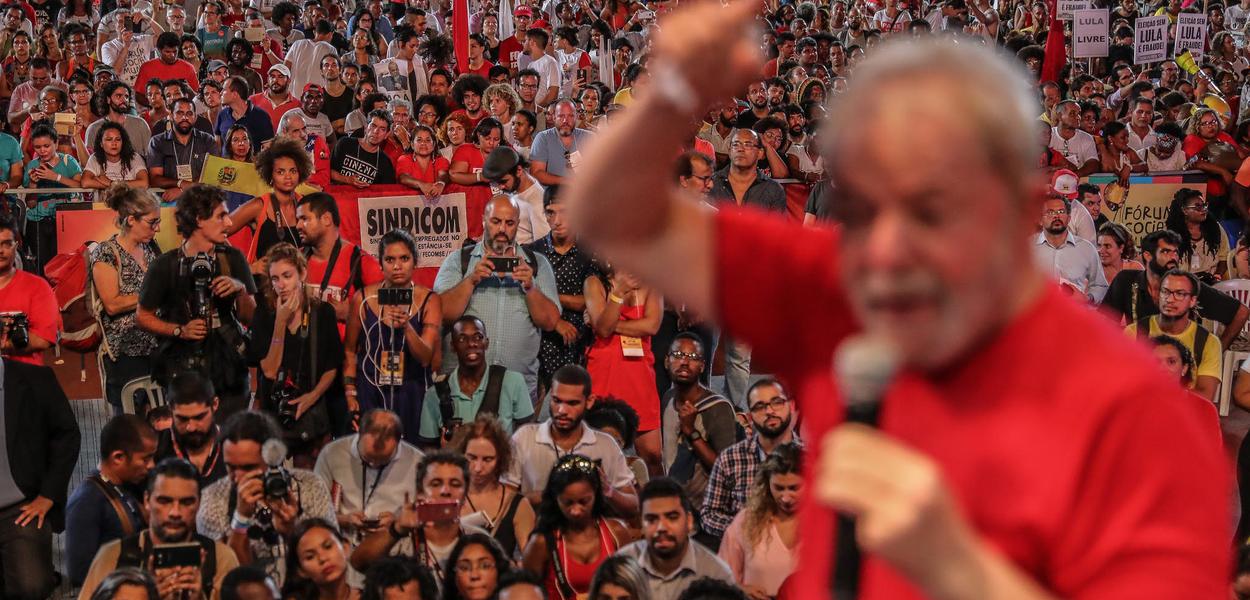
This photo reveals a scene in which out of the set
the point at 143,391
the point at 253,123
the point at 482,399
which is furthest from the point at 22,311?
the point at 253,123

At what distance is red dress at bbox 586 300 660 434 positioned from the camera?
8477 mm

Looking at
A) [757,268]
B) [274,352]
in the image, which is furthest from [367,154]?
[757,268]

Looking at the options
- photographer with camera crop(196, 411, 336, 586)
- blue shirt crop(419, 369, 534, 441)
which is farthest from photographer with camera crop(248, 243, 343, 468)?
photographer with camera crop(196, 411, 336, 586)

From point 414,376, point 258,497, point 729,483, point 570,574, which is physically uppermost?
point 414,376

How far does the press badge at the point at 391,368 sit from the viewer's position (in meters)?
A: 8.00

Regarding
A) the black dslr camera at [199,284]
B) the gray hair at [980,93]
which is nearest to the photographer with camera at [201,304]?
the black dslr camera at [199,284]

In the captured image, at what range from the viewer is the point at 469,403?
8.05m

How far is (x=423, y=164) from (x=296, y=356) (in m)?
3.45

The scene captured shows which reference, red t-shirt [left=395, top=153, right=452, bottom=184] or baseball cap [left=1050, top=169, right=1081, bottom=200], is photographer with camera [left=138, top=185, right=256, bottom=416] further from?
baseball cap [left=1050, top=169, right=1081, bottom=200]

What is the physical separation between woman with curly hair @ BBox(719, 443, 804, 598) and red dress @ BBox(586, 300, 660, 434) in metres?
1.50

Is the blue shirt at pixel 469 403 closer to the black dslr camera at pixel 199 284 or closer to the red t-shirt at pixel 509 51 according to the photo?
the black dslr camera at pixel 199 284

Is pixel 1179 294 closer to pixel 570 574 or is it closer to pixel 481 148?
pixel 570 574

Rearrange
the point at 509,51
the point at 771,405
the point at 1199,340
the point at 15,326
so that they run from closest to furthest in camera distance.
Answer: the point at 771,405
the point at 15,326
the point at 1199,340
the point at 509,51

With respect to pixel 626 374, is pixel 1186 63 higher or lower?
higher
